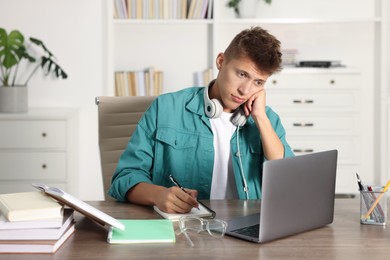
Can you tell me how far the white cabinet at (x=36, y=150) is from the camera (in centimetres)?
429

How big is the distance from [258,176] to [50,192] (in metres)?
0.88

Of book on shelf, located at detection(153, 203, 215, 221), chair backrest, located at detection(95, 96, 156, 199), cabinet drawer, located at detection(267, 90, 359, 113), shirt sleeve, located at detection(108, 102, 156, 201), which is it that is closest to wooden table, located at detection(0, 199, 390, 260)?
book on shelf, located at detection(153, 203, 215, 221)

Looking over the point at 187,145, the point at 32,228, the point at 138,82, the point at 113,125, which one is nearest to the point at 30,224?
the point at 32,228

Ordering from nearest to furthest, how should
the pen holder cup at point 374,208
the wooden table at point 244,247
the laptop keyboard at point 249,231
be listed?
1. the wooden table at point 244,247
2. the laptop keyboard at point 249,231
3. the pen holder cup at point 374,208

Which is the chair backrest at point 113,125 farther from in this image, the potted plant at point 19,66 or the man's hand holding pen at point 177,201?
the potted plant at point 19,66

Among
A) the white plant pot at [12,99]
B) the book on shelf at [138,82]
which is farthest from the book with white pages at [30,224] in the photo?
the book on shelf at [138,82]

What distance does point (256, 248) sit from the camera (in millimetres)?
1609

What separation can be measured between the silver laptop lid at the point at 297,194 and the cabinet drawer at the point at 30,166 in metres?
2.75

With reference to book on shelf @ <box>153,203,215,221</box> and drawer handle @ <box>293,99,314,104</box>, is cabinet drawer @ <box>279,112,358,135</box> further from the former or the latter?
book on shelf @ <box>153,203,215,221</box>

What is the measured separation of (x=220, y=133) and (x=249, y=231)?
69cm

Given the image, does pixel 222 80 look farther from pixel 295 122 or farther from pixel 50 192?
pixel 295 122

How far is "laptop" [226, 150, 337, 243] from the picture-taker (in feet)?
5.34

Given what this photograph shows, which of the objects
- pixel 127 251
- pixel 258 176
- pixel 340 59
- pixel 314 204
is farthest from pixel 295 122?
pixel 127 251

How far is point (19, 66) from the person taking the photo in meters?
4.73
